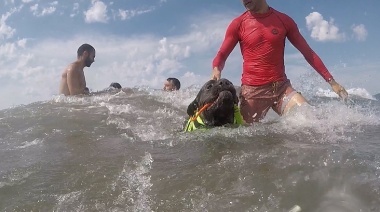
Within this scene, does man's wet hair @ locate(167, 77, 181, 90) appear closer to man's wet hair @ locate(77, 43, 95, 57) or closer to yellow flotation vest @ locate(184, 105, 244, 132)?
man's wet hair @ locate(77, 43, 95, 57)

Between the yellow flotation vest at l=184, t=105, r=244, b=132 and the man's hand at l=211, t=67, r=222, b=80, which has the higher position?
the man's hand at l=211, t=67, r=222, b=80

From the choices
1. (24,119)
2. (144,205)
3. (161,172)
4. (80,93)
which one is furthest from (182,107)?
(144,205)

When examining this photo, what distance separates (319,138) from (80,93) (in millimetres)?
7173

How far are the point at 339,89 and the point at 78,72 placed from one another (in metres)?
6.49

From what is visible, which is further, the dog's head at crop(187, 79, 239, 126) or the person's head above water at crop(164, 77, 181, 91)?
the person's head above water at crop(164, 77, 181, 91)

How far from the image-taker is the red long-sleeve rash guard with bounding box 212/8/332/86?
16.2 feet

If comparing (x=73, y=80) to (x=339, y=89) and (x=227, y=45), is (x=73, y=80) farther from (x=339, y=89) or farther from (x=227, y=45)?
(x=339, y=89)

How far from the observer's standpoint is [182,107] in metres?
9.29

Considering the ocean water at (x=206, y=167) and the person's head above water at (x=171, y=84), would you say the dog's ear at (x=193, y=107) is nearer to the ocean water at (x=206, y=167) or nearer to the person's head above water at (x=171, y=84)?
the ocean water at (x=206, y=167)

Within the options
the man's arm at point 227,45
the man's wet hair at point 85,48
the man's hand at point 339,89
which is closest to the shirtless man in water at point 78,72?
the man's wet hair at point 85,48

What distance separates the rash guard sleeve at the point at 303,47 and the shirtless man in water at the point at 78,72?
5832 mm

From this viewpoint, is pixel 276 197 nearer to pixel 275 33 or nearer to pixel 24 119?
pixel 275 33

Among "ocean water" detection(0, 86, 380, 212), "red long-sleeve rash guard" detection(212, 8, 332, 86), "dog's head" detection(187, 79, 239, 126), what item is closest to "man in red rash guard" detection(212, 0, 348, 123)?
"red long-sleeve rash guard" detection(212, 8, 332, 86)

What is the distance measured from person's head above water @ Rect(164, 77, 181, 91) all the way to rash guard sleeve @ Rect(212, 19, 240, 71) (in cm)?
613
